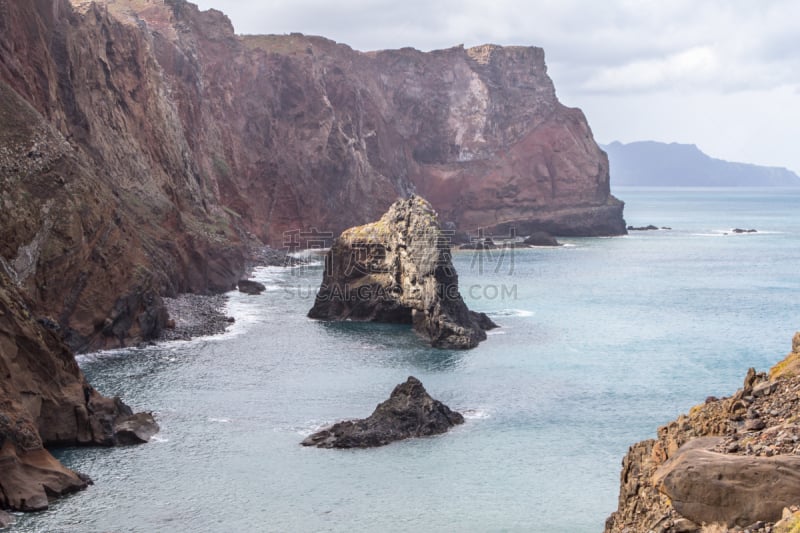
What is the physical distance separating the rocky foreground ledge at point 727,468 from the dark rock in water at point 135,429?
3430cm

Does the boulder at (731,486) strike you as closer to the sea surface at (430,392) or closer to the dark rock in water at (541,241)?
the sea surface at (430,392)

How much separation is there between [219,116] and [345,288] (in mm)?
85575

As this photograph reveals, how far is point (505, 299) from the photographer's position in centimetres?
11750

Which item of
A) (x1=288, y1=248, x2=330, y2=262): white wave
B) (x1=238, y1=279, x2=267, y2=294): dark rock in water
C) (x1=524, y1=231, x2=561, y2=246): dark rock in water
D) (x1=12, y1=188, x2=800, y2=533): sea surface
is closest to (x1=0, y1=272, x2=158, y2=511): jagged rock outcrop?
(x1=12, y1=188, x2=800, y2=533): sea surface

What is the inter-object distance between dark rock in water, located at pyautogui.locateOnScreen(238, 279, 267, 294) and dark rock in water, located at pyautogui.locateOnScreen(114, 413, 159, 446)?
5919 cm

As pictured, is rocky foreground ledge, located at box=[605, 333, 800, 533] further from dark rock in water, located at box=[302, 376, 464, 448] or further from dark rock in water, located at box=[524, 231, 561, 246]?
dark rock in water, located at box=[524, 231, 561, 246]

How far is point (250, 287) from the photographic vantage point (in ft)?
389

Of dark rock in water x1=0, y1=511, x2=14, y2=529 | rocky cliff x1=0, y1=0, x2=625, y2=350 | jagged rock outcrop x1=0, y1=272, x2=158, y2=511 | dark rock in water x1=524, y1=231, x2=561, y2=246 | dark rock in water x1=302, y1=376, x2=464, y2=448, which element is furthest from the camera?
dark rock in water x1=524, y1=231, x2=561, y2=246

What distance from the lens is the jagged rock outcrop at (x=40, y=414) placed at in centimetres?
4550

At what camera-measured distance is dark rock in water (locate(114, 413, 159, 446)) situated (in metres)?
55.5

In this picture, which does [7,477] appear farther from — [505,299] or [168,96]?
[168,96]

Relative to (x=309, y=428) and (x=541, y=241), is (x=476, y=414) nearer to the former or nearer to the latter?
(x=309, y=428)

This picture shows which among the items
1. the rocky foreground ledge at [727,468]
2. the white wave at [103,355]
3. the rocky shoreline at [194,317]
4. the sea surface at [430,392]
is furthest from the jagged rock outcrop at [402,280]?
the rocky foreground ledge at [727,468]

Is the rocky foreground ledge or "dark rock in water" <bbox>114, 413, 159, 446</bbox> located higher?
the rocky foreground ledge
